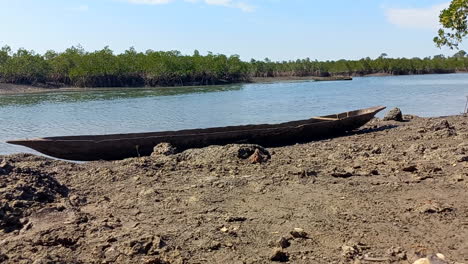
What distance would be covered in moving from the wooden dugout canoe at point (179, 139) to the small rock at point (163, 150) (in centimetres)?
32

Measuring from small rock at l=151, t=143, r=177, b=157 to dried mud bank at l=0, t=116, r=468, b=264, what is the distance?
0.38 meters

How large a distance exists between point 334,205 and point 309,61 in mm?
94786

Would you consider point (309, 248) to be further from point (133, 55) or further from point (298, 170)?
point (133, 55)

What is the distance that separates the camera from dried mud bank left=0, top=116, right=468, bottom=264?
4.34 meters

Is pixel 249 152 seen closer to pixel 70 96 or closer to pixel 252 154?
pixel 252 154

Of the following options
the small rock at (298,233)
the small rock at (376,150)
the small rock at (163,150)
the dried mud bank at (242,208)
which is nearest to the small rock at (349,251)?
the dried mud bank at (242,208)

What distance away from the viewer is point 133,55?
6284 cm

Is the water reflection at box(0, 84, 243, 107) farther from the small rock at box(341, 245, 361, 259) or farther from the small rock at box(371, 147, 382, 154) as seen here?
the small rock at box(341, 245, 361, 259)

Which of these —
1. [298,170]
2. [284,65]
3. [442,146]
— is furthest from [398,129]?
[284,65]

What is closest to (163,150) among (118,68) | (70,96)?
(70,96)

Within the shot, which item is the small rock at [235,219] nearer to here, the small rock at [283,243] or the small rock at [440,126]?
the small rock at [283,243]

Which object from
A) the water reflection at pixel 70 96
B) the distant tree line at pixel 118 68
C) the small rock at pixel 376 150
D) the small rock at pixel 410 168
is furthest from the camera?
the distant tree line at pixel 118 68

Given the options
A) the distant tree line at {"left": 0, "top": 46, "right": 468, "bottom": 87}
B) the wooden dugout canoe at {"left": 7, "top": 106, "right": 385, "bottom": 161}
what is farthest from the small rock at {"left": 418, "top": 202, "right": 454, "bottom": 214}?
the distant tree line at {"left": 0, "top": 46, "right": 468, "bottom": 87}

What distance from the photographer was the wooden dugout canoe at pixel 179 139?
902cm
